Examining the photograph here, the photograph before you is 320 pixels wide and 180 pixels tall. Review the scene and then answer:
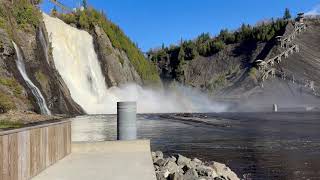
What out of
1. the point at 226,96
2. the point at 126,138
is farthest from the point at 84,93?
the point at 226,96

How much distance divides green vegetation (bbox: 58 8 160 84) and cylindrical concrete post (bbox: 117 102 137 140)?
7422 centimetres

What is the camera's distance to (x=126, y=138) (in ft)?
63.0

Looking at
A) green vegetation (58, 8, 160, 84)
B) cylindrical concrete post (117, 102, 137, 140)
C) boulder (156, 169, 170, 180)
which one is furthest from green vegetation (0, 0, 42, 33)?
boulder (156, 169, 170, 180)

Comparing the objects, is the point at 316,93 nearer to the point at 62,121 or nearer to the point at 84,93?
the point at 84,93

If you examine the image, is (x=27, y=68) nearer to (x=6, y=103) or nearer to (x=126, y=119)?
(x=6, y=103)

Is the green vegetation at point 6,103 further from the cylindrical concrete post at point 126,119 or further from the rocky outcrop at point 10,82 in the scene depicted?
the cylindrical concrete post at point 126,119

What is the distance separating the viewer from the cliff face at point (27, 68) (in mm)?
47250

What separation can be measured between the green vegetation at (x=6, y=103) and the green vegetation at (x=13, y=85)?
176cm

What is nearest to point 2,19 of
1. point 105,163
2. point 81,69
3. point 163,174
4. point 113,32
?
point 81,69

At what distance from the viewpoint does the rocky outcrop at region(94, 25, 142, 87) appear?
90062 millimetres

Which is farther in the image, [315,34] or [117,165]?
[315,34]

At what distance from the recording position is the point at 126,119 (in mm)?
18812

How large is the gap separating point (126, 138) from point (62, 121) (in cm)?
346

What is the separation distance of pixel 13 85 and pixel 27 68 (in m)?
7.00
